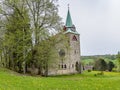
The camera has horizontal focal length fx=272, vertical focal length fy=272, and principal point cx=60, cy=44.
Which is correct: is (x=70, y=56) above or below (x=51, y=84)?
above

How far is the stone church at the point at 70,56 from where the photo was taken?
6306 centimetres

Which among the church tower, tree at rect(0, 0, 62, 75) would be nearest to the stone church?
the church tower

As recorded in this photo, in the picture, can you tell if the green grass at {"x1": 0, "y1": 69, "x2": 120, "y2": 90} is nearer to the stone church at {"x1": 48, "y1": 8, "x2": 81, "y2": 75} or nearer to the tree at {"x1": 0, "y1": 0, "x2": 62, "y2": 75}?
the tree at {"x1": 0, "y1": 0, "x2": 62, "y2": 75}

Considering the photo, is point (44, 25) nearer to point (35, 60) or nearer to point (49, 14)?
point (49, 14)

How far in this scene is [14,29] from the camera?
4659 cm

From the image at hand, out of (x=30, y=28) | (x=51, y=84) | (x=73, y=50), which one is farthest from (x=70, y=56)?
(x=51, y=84)

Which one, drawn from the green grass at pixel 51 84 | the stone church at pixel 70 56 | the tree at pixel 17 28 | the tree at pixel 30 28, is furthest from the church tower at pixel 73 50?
the green grass at pixel 51 84

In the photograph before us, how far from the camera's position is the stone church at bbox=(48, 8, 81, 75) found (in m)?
63.1

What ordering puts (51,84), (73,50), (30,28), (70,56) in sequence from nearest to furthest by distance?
(51,84)
(30,28)
(70,56)
(73,50)

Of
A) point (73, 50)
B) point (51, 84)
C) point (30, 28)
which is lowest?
point (51, 84)

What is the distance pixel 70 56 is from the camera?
219ft

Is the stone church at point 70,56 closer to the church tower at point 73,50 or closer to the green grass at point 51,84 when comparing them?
the church tower at point 73,50

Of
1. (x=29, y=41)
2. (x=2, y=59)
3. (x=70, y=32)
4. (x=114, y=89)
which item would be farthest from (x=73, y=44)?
(x=114, y=89)

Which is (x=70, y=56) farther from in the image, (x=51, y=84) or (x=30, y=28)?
(x=51, y=84)
